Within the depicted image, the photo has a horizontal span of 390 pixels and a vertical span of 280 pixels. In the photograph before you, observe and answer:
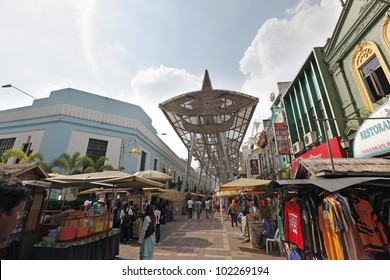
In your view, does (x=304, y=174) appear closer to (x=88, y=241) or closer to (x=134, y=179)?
(x=134, y=179)

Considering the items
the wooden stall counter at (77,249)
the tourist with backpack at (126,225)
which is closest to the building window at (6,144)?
the tourist with backpack at (126,225)

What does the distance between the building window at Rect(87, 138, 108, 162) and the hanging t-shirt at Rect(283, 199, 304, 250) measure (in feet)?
59.2

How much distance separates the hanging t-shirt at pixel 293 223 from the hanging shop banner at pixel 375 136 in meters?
3.60

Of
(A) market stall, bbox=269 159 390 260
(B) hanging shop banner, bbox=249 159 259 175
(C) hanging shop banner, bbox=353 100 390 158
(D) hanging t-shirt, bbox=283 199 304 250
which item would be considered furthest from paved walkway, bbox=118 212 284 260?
(B) hanging shop banner, bbox=249 159 259 175

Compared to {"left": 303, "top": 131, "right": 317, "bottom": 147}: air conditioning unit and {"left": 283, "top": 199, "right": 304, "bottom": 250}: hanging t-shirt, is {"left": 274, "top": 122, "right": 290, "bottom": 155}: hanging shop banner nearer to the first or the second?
{"left": 303, "top": 131, "right": 317, "bottom": 147}: air conditioning unit

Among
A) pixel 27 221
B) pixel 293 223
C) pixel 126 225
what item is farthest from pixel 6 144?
pixel 293 223

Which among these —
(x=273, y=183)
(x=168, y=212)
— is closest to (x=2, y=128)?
(x=168, y=212)

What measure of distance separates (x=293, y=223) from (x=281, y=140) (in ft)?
27.3

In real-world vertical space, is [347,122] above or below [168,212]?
above

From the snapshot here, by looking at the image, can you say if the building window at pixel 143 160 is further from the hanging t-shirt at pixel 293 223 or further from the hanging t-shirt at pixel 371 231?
the hanging t-shirt at pixel 371 231

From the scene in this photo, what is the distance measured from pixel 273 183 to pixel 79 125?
1923cm

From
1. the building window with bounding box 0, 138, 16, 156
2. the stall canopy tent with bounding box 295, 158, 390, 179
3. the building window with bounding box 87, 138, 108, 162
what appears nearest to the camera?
the stall canopy tent with bounding box 295, 158, 390, 179

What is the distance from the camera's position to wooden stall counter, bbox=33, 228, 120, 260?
4402 mm
